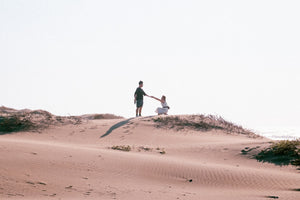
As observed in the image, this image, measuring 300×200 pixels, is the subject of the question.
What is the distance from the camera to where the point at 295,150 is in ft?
45.4

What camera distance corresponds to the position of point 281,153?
1389 centimetres

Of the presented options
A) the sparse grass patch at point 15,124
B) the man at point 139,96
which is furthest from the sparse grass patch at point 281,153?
the sparse grass patch at point 15,124

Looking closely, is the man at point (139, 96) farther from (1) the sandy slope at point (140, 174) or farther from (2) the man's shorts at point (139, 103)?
(1) the sandy slope at point (140, 174)

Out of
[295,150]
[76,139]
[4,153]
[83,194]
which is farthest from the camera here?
[76,139]

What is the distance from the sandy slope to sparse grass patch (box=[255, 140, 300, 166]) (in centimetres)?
51

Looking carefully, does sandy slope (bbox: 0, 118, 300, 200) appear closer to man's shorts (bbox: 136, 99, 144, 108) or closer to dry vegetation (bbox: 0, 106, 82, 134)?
dry vegetation (bbox: 0, 106, 82, 134)

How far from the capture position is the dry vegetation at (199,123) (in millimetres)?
20797

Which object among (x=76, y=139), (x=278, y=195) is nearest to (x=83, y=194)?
(x=278, y=195)

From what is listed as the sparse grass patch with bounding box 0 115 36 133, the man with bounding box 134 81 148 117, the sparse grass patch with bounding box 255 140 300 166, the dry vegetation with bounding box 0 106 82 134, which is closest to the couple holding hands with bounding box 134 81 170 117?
the man with bounding box 134 81 148 117

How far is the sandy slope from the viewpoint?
9211mm

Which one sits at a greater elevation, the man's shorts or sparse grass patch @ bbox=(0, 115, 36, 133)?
the man's shorts

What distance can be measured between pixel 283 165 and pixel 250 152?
171cm

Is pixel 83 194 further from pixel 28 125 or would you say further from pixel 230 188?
pixel 28 125

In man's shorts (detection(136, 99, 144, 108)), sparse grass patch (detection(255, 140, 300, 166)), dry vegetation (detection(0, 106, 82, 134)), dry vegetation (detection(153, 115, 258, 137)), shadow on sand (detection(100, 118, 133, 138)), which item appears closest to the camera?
sparse grass patch (detection(255, 140, 300, 166))
